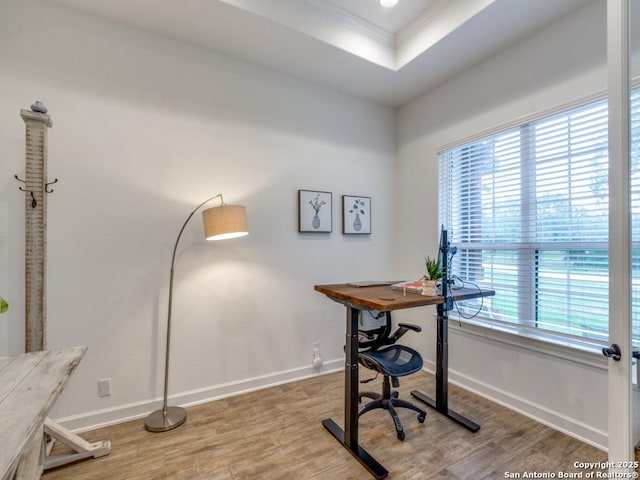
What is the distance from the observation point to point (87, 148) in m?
2.09

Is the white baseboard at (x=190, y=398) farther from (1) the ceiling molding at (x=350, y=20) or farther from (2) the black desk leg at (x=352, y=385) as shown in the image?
(1) the ceiling molding at (x=350, y=20)

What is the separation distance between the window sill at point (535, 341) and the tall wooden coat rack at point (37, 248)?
9.47 feet

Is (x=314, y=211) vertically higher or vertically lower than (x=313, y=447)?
higher

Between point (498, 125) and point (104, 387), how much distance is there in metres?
3.58

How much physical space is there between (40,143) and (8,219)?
60 cm

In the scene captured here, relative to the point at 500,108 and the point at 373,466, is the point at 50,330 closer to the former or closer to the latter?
the point at 373,466

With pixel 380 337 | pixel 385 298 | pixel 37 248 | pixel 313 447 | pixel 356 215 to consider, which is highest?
pixel 356 215

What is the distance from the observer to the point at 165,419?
2125 millimetres

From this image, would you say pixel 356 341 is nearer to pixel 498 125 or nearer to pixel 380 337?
pixel 380 337

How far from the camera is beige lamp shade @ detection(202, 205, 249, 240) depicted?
6.88ft

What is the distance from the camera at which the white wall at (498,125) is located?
1943 mm

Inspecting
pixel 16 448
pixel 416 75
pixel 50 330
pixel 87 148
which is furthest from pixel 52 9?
pixel 416 75

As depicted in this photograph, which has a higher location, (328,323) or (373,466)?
(328,323)

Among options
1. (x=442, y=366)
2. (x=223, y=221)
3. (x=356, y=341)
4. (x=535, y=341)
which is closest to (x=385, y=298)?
(x=356, y=341)
